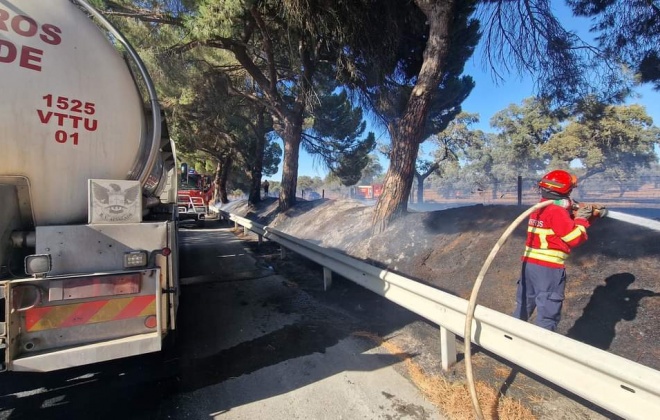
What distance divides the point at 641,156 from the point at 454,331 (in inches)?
1356

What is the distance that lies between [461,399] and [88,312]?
2.78 meters

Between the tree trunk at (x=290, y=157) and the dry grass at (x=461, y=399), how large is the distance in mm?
10348

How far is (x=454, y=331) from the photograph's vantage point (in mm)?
2979

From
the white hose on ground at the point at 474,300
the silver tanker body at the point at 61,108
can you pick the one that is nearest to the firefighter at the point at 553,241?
the white hose on ground at the point at 474,300

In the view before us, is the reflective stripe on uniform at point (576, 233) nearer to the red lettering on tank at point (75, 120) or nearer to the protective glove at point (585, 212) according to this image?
the protective glove at point (585, 212)

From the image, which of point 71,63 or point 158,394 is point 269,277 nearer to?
point 158,394

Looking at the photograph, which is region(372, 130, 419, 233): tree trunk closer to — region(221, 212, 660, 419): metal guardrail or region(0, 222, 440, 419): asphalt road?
region(0, 222, 440, 419): asphalt road

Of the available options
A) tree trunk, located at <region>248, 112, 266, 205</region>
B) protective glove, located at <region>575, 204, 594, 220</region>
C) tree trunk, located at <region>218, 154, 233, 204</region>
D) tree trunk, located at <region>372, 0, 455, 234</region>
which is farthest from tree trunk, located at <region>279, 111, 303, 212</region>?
tree trunk, located at <region>218, 154, 233, 204</region>

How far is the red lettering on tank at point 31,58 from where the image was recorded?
7.71 ft

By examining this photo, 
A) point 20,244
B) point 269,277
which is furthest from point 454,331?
point 269,277

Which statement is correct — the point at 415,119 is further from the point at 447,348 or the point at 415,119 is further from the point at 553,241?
the point at 447,348

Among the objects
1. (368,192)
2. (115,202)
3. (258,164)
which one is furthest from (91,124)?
(368,192)

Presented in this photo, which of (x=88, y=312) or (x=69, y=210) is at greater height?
(x=69, y=210)

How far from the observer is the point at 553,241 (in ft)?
9.80
